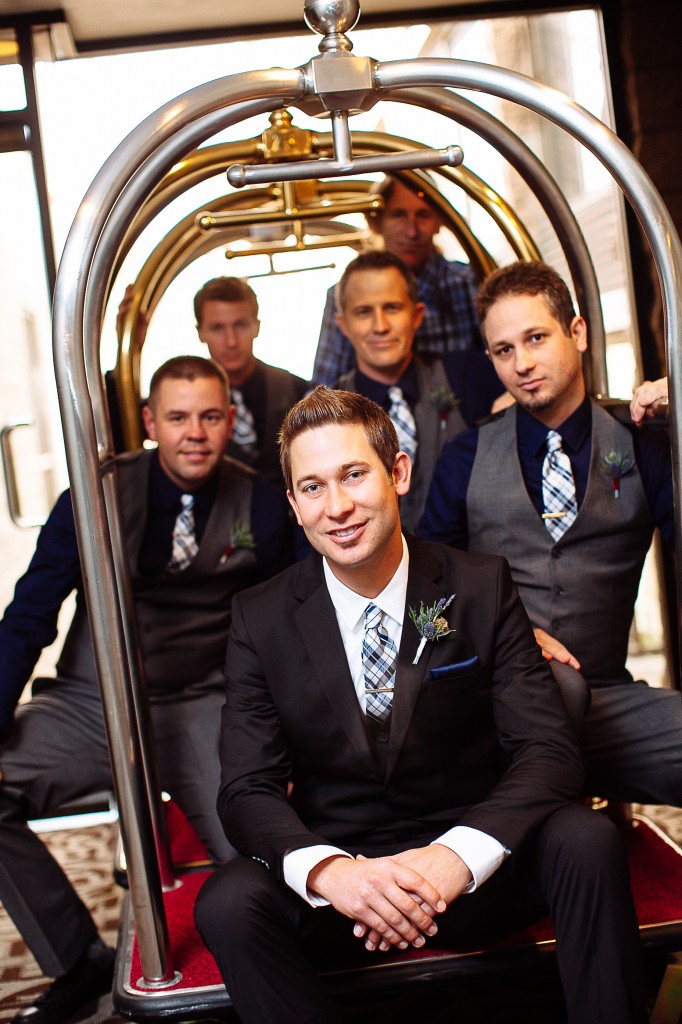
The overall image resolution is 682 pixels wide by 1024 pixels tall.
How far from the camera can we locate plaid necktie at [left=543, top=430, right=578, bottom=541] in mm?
2467

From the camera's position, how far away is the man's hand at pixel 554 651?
229cm

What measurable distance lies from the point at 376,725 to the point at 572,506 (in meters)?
0.76

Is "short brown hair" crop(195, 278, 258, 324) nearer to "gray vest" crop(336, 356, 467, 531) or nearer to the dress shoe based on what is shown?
"gray vest" crop(336, 356, 467, 531)

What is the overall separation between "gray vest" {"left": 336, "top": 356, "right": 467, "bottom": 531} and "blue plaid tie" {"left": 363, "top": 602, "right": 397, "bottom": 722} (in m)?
1.02

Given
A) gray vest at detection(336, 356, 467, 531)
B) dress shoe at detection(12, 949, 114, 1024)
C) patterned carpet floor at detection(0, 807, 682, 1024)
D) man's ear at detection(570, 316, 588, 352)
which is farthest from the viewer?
gray vest at detection(336, 356, 467, 531)

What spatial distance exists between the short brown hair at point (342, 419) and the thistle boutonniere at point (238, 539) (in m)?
0.79

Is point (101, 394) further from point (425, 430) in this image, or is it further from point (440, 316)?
point (440, 316)

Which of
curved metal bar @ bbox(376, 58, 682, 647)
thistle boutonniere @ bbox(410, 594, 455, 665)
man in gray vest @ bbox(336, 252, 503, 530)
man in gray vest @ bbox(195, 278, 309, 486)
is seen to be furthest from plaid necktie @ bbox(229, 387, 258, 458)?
curved metal bar @ bbox(376, 58, 682, 647)

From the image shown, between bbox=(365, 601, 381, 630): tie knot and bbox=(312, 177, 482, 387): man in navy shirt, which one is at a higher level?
bbox=(312, 177, 482, 387): man in navy shirt

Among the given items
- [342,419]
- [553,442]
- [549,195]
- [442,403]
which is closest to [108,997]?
[342,419]

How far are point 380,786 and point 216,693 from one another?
0.98 meters

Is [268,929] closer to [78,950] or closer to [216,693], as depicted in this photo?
[78,950]

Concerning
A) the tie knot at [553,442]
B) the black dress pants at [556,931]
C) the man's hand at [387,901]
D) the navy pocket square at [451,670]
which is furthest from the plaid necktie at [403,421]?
the man's hand at [387,901]

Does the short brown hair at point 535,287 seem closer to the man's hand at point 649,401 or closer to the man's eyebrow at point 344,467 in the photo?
the man's hand at point 649,401
